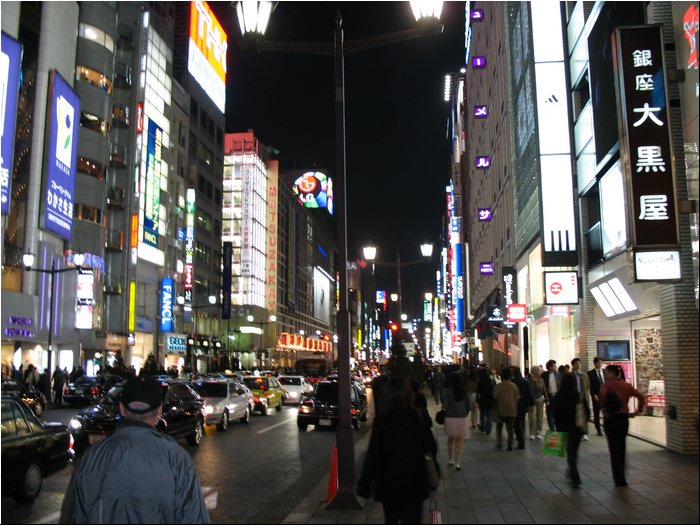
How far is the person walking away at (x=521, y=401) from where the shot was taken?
1595 cm

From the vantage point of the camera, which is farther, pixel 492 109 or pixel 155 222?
pixel 155 222

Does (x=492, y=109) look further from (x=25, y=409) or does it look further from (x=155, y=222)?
(x=25, y=409)

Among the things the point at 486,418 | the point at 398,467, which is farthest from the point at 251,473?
the point at 398,467

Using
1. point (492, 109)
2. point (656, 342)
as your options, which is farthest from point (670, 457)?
point (492, 109)

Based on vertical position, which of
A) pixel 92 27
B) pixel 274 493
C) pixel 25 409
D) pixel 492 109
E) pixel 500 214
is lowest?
pixel 274 493

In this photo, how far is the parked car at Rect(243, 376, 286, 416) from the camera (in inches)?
1172

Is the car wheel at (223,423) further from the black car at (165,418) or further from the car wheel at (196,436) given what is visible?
the car wheel at (196,436)

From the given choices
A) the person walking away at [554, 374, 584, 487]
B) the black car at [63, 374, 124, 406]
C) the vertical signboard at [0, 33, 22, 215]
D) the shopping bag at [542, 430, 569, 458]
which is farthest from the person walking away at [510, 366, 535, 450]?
the vertical signboard at [0, 33, 22, 215]

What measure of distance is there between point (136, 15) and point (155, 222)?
1781 centimetres

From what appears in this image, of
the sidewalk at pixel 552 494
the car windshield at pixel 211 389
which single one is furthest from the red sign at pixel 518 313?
the sidewalk at pixel 552 494

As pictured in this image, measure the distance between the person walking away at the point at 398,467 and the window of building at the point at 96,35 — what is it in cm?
5379

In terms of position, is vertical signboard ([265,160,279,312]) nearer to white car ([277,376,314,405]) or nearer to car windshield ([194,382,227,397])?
white car ([277,376,314,405])

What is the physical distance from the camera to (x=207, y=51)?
86.3 metres

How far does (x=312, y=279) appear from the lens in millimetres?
155375
